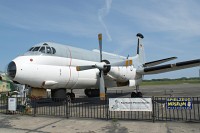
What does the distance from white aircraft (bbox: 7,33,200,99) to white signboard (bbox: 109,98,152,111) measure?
537 centimetres

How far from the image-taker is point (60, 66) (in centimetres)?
1673

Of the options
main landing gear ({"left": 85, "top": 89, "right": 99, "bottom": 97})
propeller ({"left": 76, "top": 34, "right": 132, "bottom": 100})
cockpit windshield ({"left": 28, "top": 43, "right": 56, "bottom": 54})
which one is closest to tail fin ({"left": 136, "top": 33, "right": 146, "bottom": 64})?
main landing gear ({"left": 85, "top": 89, "right": 99, "bottom": 97})

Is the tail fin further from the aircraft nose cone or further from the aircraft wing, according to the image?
the aircraft nose cone

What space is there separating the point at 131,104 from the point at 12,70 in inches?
296

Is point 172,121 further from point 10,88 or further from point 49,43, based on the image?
point 10,88

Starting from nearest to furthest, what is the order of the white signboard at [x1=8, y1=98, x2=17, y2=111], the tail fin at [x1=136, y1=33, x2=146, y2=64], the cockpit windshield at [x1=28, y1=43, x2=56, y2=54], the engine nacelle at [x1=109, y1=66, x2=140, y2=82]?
the white signboard at [x1=8, y1=98, x2=17, y2=111], the cockpit windshield at [x1=28, y1=43, x2=56, y2=54], the engine nacelle at [x1=109, y1=66, x2=140, y2=82], the tail fin at [x1=136, y1=33, x2=146, y2=64]

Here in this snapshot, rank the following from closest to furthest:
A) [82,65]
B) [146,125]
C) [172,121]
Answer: [146,125] → [172,121] → [82,65]

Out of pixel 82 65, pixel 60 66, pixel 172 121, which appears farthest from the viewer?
pixel 82 65

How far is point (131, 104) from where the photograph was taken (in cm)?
1146

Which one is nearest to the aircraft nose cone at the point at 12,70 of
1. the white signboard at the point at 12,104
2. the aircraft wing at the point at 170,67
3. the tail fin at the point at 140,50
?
the white signboard at the point at 12,104

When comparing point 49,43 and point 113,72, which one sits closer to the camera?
point 49,43

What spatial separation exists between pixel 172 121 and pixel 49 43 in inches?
408

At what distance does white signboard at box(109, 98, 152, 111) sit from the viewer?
11.2m

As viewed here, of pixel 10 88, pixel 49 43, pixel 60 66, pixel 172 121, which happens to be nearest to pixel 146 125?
pixel 172 121
